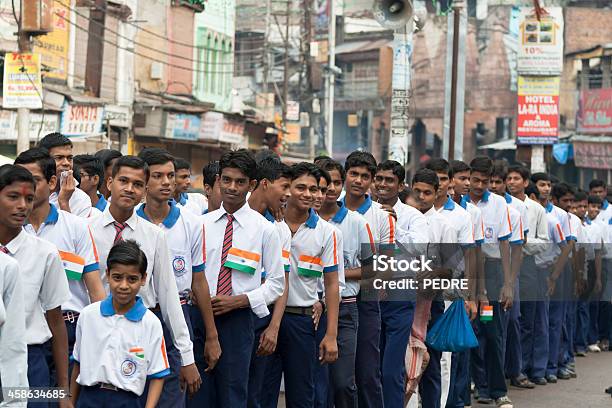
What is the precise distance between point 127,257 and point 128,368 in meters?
0.57

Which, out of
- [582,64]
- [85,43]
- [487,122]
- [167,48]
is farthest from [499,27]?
[85,43]

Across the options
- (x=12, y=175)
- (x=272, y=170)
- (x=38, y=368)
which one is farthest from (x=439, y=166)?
(x=12, y=175)

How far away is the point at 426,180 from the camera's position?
10984mm

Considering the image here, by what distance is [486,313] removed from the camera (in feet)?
40.1

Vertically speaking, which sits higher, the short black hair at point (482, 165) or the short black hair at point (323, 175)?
the short black hair at point (482, 165)

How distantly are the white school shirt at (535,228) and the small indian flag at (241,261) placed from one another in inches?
251

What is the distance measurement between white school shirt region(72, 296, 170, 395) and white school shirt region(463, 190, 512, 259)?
255 inches

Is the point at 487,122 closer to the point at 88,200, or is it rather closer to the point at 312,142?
the point at 312,142

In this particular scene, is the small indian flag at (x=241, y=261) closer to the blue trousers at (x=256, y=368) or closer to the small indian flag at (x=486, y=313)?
the blue trousers at (x=256, y=368)

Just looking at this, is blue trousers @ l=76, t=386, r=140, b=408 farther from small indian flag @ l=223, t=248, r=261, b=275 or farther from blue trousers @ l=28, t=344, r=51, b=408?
small indian flag @ l=223, t=248, r=261, b=275

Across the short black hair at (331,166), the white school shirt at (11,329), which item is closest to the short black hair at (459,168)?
the short black hair at (331,166)

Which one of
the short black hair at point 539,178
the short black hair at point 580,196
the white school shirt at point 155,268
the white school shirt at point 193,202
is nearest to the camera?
the white school shirt at point 155,268

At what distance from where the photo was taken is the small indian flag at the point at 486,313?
39.9 ft

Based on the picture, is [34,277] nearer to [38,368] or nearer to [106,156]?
[38,368]
